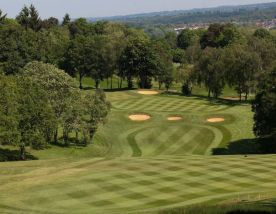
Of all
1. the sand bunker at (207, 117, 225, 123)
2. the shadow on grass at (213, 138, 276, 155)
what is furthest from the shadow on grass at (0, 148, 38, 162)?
the sand bunker at (207, 117, 225, 123)

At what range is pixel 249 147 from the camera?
224ft

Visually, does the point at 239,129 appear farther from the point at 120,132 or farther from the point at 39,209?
the point at 39,209

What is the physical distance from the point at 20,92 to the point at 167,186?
26.3m

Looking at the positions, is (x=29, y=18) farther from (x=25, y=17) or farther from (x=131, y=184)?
(x=131, y=184)

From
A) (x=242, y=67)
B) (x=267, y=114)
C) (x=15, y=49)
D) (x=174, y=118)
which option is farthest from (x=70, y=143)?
(x=15, y=49)

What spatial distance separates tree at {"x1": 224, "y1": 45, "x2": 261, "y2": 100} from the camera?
101481 mm

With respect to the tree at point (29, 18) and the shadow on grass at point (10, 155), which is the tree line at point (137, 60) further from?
the shadow on grass at point (10, 155)

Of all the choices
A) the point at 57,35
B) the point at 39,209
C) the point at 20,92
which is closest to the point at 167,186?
the point at 39,209

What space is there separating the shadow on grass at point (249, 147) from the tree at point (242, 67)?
34.2m

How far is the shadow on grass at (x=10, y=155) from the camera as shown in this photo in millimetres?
56784

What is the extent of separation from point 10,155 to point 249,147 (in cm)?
3450

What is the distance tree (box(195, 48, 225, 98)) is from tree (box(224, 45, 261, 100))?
8.37 ft

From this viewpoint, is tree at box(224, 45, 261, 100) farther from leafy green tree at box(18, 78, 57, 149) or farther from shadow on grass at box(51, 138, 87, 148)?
leafy green tree at box(18, 78, 57, 149)

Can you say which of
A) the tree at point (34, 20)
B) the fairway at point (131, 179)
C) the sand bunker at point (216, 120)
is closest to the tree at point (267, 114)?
the fairway at point (131, 179)
